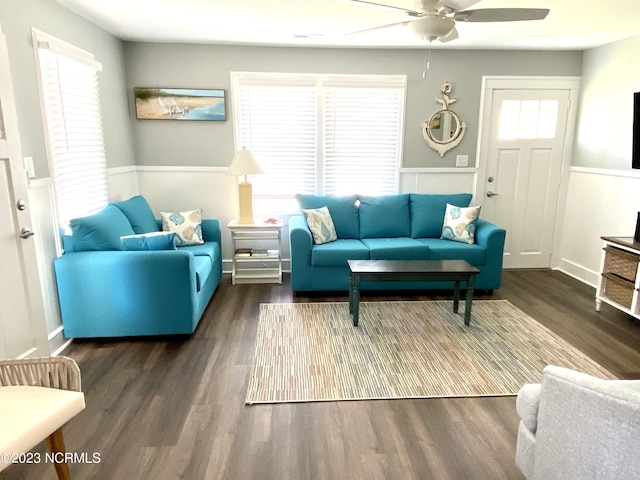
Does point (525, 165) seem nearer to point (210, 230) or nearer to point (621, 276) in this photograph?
point (621, 276)

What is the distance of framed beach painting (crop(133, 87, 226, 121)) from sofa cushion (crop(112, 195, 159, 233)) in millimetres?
969

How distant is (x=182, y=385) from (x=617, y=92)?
4648 millimetres

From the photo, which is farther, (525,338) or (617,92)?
(617,92)

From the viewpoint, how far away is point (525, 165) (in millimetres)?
4691

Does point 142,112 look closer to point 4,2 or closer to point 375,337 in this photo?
point 4,2

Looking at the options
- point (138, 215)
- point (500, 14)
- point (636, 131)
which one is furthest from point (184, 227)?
point (636, 131)

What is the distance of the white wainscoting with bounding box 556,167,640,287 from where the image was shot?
3.87 m

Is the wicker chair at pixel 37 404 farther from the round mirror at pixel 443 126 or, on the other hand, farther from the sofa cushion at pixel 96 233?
the round mirror at pixel 443 126

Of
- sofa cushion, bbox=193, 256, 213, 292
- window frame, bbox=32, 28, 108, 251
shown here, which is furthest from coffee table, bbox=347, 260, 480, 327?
window frame, bbox=32, 28, 108, 251

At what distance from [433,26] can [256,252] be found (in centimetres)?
292

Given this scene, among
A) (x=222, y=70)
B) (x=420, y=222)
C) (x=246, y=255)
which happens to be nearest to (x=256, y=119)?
(x=222, y=70)

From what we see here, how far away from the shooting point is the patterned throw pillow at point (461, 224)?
4070mm

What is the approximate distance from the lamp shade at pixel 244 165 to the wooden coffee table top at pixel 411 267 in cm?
142

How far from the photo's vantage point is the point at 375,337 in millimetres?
3121
